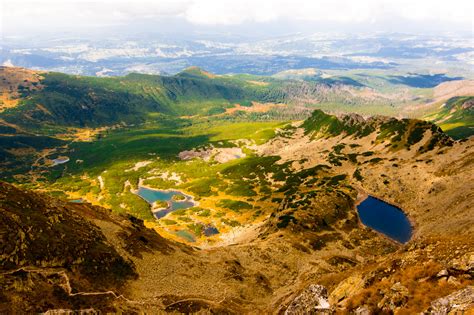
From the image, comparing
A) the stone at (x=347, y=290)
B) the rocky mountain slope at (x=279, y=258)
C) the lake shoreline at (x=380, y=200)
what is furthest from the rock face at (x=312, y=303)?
the lake shoreline at (x=380, y=200)

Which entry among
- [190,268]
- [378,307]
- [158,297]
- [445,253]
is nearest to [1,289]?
[158,297]

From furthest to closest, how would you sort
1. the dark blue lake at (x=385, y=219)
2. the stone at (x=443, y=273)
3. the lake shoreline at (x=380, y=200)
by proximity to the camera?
the dark blue lake at (x=385, y=219) < the lake shoreline at (x=380, y=200) < the stone at (x=443, y=273)

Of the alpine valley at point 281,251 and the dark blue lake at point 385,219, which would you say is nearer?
the alpine valley at point 281,251

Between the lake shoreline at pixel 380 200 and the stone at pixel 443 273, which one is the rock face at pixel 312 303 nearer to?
the stone at pixel 443 273

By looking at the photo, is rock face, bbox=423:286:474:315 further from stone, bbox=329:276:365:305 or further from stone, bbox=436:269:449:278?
stone, bbox=329:276:365:305

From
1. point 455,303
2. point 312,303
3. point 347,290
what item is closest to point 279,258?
point 347,290

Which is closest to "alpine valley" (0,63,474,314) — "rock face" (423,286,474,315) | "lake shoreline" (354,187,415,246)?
"rock face" (423,286,474,315)

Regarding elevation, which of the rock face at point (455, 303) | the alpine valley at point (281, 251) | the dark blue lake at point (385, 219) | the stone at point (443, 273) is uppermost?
the rock face at point (455, 303)
